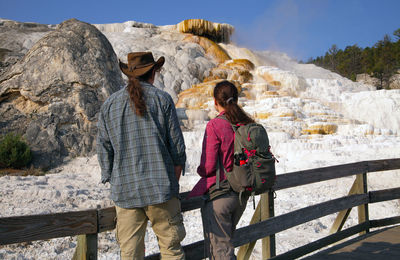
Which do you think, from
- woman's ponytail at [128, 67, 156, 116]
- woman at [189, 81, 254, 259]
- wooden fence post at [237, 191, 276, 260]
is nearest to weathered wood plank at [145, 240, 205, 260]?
woman at [189, 81, 254, 259]

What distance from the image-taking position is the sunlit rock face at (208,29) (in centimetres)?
2283

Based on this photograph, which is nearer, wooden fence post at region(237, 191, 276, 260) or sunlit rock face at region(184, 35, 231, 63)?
wooden fence post at region(237, 191, 276, 260)

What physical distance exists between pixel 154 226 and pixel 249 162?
60 centimetres

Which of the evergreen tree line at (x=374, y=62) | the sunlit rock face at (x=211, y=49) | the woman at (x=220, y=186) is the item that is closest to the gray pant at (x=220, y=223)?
the woman at (x=220, y=186)

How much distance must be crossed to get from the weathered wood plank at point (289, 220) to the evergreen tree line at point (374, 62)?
29658 mm

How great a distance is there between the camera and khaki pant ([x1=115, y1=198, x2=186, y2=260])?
5.78 feet

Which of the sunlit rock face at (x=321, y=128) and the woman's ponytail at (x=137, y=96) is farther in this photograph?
the sunlit rock face at (x=321, y=128)

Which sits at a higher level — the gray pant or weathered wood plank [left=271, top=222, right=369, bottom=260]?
the gray pant

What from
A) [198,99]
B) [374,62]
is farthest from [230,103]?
[374,62]

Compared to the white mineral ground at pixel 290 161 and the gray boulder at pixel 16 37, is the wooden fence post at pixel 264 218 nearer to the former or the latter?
the white mineral ground at pixel 290 161

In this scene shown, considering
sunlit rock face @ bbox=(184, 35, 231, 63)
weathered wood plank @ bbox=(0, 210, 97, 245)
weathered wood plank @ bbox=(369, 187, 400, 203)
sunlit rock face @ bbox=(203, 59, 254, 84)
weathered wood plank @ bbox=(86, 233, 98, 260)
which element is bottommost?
weathered wood plank @ bbox=(369, 187, 400, 203)

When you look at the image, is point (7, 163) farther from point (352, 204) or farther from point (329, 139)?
point (329, 139)

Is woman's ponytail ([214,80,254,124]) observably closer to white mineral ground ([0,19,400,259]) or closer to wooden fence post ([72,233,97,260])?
wooden fence post ([72,233,97,260])

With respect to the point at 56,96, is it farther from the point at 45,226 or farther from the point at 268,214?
the point at 45,226
